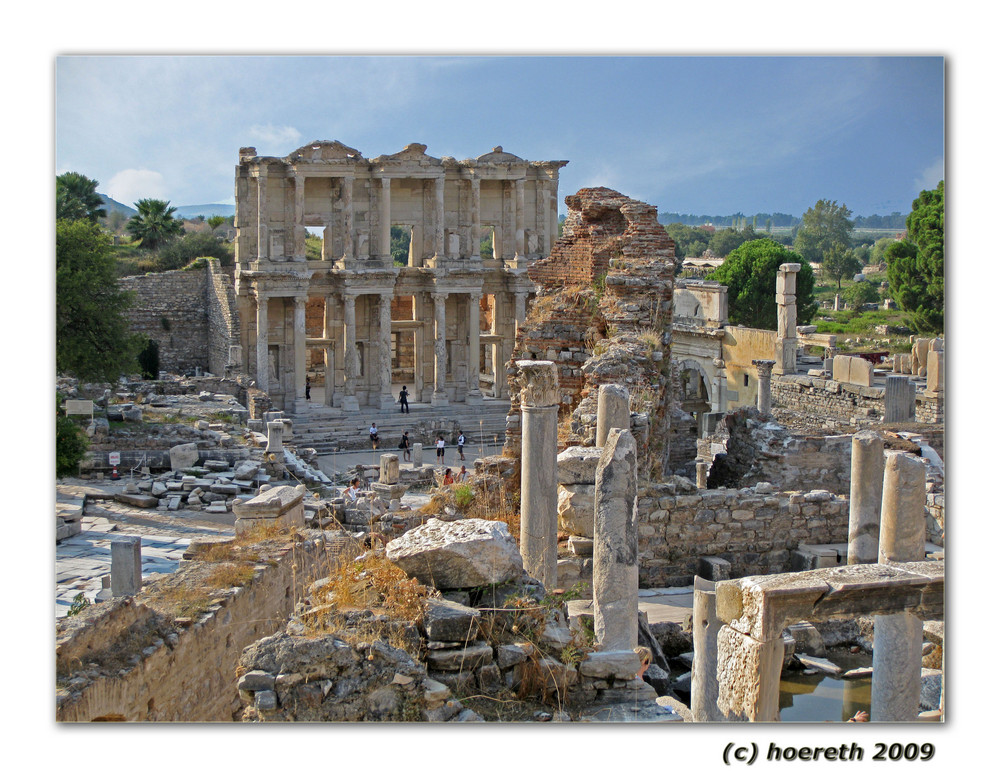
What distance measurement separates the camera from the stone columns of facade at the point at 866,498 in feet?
33.1

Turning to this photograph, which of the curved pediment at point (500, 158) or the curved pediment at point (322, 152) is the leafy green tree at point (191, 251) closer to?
the curved pediment at point (322, 152)

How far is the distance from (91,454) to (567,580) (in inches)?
618

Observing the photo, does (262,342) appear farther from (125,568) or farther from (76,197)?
(125,568)

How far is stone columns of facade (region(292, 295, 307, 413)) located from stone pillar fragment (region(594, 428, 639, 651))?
32529 mm

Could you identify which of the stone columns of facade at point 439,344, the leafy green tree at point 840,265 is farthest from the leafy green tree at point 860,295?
the stone columns of facade at point 439,344

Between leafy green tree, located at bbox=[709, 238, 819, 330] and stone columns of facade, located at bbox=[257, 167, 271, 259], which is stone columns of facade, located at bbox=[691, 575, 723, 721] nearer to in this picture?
stone columns of facade, located at bbox=[257, 167, 271, 259]

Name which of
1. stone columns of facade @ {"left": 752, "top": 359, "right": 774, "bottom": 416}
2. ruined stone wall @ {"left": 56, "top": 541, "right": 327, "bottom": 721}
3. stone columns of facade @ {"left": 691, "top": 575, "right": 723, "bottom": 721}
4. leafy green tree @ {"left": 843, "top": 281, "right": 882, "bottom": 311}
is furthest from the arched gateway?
stone columns of facade @ {"left": 691, "top": 575, "right": 723, "bottom": 721}

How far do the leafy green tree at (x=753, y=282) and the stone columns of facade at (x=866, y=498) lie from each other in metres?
47.2

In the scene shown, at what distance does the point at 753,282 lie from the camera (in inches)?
2234

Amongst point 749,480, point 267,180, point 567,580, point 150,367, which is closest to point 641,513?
point 567,580

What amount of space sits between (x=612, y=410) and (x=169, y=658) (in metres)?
5.40

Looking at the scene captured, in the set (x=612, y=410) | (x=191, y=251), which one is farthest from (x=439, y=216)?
(x=612, y=410)

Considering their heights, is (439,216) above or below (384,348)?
above
